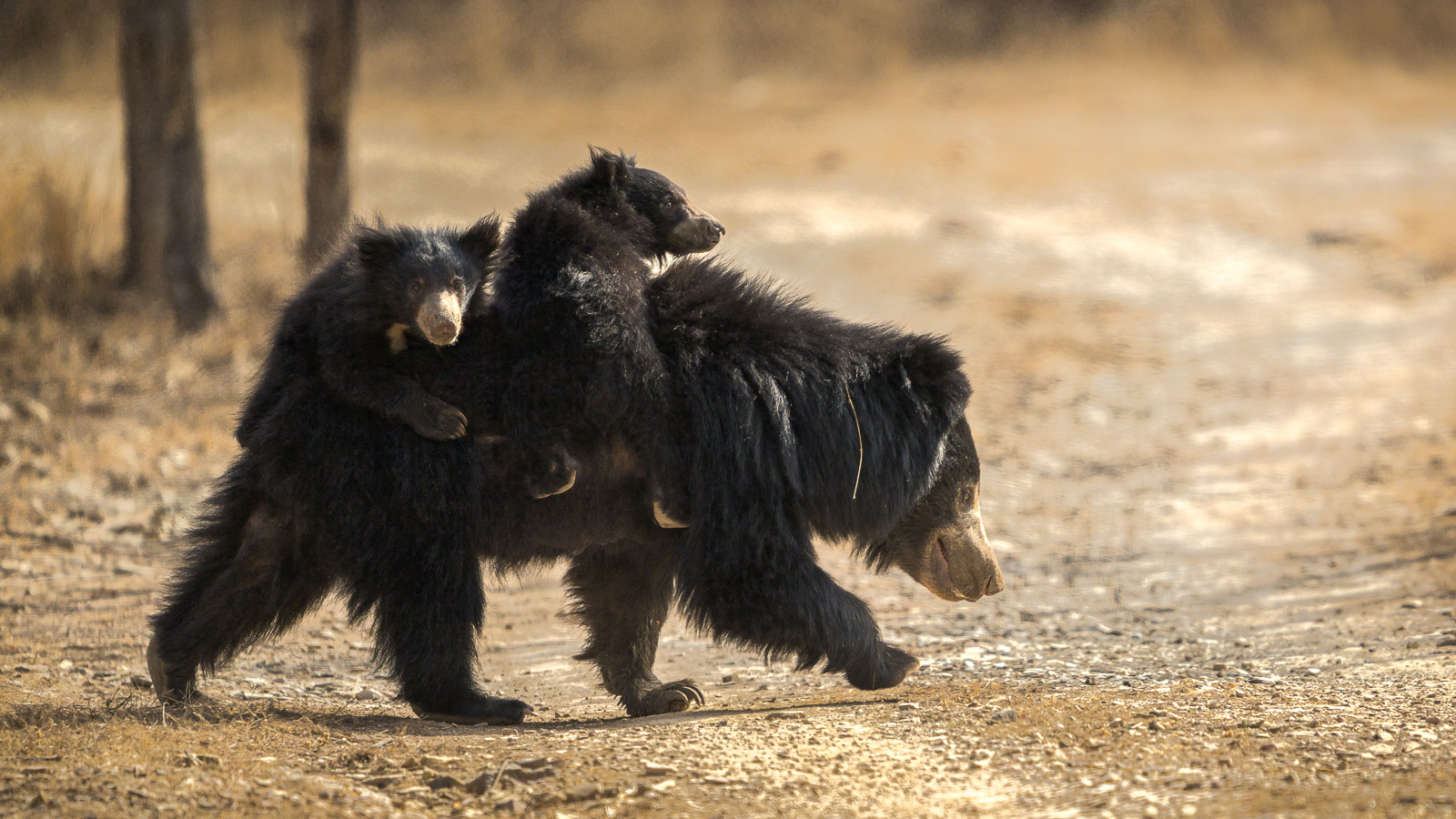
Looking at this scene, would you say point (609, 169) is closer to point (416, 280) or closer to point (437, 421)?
point (416, 280)

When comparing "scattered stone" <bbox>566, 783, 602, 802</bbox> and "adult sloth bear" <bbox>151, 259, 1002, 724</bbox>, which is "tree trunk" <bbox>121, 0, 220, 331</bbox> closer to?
"adult sloth bear" <bbox>151, 259, 1002, 724</bbox>

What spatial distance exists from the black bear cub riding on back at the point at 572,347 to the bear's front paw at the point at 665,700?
71 cm

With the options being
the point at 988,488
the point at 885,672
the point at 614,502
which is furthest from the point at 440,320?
the point at 988,488

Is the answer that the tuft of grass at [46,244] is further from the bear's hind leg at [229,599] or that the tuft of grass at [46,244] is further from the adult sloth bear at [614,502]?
the adult sloth bear at [614,502]

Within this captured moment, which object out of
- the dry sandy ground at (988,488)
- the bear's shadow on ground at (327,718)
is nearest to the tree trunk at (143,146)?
the dry sandy ground at (988,488)

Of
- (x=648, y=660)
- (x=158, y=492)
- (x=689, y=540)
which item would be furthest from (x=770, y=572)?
(x=158, y=492)

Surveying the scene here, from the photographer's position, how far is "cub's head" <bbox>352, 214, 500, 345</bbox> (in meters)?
3.73

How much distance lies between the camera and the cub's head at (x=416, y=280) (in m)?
3.73

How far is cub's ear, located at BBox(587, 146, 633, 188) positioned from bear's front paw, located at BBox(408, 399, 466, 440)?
97cm

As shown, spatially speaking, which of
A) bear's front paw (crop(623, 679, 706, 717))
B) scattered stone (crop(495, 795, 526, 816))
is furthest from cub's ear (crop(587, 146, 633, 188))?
scattered stone (crop(495, 795, 526, 816))

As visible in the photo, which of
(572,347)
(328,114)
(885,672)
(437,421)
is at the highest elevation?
(328,114)

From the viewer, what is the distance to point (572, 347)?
3980mm

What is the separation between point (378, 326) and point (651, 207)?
1.05m

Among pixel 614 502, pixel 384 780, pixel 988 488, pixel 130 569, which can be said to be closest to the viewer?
pixel 384 780
